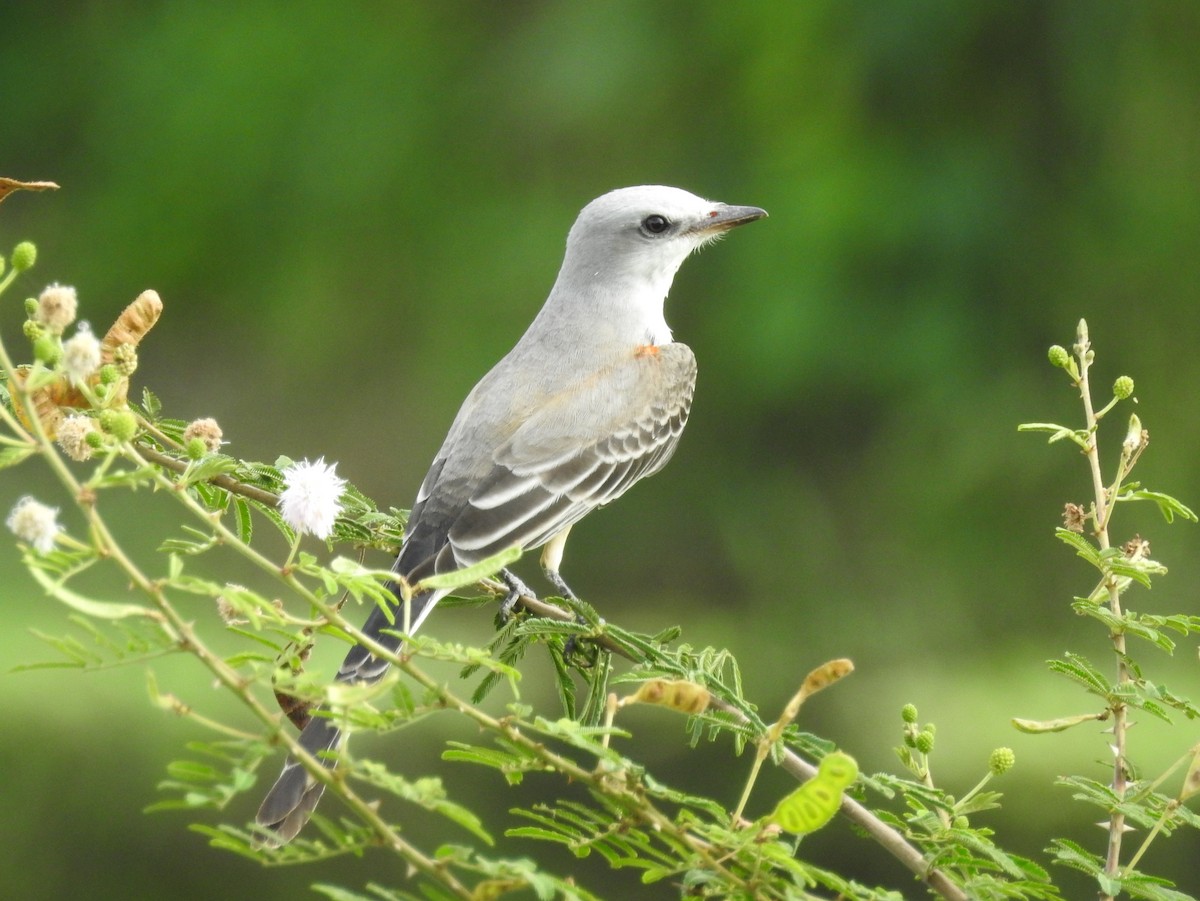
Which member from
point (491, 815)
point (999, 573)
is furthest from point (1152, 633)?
point (999, 573)

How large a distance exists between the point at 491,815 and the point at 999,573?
3.07 metres

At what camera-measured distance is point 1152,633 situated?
1.48 m

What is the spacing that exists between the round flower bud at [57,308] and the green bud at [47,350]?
0.04 ft

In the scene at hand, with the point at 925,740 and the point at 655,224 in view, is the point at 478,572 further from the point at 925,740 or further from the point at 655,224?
the point at 655,224

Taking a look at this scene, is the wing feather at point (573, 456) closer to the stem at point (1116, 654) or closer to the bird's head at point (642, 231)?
the bird's head at point (642, 231)

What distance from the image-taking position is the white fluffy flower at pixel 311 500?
1600 mm

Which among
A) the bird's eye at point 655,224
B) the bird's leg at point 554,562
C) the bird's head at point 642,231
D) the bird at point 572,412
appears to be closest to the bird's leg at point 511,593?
the bird at point 572,412

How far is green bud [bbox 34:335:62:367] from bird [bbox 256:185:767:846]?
87 cm

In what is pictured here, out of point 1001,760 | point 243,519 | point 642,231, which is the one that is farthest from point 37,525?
point 642,231

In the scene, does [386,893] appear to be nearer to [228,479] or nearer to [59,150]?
[228,479]

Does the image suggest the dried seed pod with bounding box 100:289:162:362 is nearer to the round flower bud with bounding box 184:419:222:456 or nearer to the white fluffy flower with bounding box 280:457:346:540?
the round flower bud with bounding box 184:419:222:456

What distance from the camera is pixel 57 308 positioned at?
1.17m

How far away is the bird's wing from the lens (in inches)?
104

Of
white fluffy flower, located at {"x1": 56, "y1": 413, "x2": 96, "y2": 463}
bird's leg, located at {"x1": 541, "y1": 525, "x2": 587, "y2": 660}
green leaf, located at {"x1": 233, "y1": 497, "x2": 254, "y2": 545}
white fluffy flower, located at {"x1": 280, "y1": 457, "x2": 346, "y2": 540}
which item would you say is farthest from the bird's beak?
white fluffy flower, located at {"x1": 56, "y1": 413, "x2": 96, "y2": 463}
